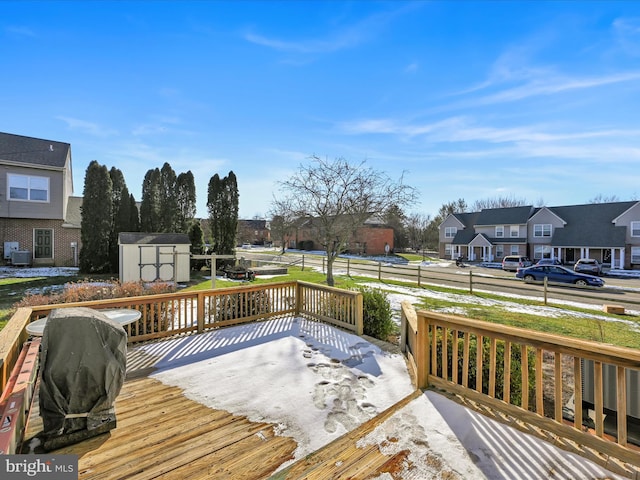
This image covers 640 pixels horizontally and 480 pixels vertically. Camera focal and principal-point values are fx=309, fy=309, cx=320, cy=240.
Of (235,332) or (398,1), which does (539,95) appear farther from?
(235,332)

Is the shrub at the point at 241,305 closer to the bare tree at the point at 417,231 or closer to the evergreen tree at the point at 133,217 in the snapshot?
the evergreen tree at the point at 133,217

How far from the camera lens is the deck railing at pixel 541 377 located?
2326 millimetres

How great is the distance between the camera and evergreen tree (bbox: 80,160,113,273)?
15.9 meters

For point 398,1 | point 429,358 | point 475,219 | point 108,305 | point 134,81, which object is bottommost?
point 429,358

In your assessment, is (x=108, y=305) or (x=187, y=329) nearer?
(x=108, y=305)

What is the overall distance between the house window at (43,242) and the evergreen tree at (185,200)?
673cm

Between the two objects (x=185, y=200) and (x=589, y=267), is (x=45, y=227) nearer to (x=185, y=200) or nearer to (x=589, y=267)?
(x=185, y=200)

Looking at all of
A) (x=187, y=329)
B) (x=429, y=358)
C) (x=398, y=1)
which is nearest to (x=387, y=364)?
(x=429, y=358)

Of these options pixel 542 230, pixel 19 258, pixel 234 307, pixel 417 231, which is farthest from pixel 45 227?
pixel 417 231

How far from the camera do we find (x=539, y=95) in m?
9.44

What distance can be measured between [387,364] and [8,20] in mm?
11026

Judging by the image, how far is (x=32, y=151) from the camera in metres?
16.8

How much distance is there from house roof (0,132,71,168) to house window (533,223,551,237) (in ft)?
128

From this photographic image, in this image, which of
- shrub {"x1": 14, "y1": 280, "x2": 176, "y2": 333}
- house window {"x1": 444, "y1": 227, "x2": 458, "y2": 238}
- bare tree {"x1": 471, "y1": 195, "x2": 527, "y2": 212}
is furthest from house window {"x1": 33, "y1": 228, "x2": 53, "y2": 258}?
bare tree {"x1": 471, "y1": 195, "x2": 527, "y2": 212}
